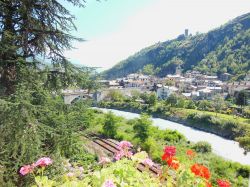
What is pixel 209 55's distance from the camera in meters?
85.3

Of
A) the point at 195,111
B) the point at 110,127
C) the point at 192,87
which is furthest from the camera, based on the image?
the point at 192,87

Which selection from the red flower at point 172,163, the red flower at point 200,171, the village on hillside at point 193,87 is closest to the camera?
the red flower at point 200,171

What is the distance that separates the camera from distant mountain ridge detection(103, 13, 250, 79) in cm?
7125

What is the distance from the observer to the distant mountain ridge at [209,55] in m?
71.2

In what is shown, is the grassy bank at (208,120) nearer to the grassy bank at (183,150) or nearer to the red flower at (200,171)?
the grassy bank at (183,150)

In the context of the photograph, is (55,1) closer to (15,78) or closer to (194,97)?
(15,78)

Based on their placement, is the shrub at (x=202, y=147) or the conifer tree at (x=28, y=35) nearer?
the conifer tree at (x=28, y=35)

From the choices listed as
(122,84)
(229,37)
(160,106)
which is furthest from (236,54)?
(160,106)

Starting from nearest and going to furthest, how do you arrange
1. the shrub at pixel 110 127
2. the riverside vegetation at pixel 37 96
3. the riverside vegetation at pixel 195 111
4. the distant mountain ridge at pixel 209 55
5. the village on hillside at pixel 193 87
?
the riverside vegetation at pixel 37 96
the shrub at pixel 110 127
the riverside vegetation at pixel 195 111
the village on hillside at pixel 193 87
the distant mountain ridge at pixel 209 55

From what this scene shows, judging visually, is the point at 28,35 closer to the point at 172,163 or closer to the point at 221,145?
the point at 172,163

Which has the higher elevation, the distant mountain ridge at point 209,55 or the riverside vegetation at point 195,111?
the distant mountain ridge at point 209,55

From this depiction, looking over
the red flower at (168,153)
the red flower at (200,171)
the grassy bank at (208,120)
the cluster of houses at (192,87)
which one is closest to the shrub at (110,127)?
the grassy bank at (208,120)

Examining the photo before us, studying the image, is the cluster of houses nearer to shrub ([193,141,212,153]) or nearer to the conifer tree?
shrub ([193,141,212,153])

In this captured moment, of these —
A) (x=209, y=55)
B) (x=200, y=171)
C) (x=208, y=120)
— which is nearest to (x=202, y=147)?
(x=208, y=120)
